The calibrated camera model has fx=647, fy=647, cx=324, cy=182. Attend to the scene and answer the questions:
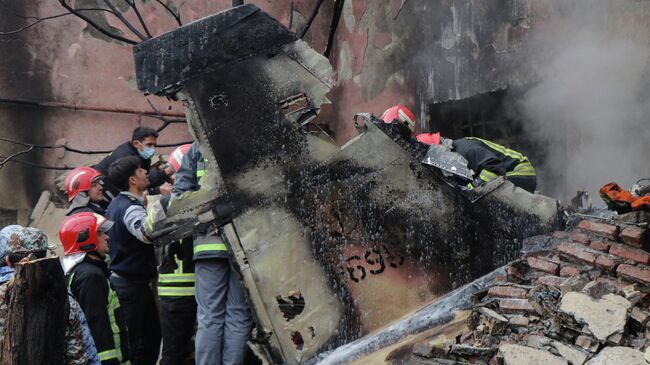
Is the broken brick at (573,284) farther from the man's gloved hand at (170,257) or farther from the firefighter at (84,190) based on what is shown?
the firefighter at (84,190)

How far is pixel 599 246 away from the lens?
369 centimetres

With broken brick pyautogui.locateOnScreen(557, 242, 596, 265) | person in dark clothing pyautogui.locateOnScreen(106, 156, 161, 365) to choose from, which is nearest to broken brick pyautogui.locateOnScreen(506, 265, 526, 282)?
broken brick pyautogui.locateOnScreen(557, 242, 596, 265)

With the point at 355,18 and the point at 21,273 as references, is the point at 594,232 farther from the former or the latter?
the point at 355,18

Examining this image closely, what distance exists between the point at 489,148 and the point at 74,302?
10.3 ft

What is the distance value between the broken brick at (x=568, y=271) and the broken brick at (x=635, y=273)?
0.22 meters

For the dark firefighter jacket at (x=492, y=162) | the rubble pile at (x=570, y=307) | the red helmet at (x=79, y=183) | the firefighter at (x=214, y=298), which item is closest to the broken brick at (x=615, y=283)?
the rubble pile at (x=570, y=307)

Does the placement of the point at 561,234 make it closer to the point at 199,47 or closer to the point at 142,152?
the point at 199,47

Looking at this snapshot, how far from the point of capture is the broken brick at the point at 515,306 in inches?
137

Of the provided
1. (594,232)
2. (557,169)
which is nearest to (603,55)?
(557,169)

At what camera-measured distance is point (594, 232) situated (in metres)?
3.77

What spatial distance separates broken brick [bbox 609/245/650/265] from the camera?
3486mm

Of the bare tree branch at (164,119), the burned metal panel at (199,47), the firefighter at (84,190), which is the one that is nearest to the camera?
the burned metal panel at (199,47)

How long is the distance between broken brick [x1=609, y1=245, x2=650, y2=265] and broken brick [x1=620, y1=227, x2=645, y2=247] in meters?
0.03

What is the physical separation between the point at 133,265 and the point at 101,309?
1.56 ft
